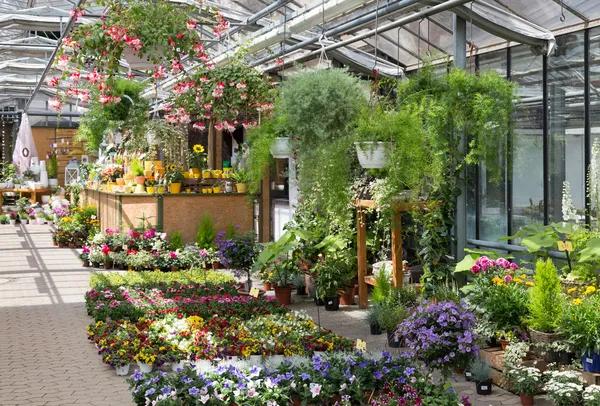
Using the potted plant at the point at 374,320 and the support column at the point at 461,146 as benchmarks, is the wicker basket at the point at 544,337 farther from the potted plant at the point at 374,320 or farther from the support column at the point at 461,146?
the potted plant at the point at 374,320

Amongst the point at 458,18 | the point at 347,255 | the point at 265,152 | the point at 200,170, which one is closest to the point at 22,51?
the point at 200,170

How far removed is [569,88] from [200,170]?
6.88 meters

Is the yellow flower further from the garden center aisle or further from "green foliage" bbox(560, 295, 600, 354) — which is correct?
the garden center aisle

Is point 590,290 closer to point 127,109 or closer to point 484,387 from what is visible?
point 484,387

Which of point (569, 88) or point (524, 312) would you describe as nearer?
point (524, 312)

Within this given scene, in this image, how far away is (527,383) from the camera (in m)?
4.98

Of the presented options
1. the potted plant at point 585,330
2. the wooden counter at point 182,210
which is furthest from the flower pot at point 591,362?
the wooden counter at point 182,210

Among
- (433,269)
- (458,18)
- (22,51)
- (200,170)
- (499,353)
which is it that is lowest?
(499,353)

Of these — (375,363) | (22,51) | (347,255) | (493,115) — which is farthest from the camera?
(22,51)

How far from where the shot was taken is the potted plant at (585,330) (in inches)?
193

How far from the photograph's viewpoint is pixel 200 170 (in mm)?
12859

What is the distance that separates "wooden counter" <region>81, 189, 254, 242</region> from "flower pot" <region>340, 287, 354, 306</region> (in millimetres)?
3677

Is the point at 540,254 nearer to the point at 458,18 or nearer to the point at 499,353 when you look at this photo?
the point at 499,353

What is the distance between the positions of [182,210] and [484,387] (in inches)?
305
